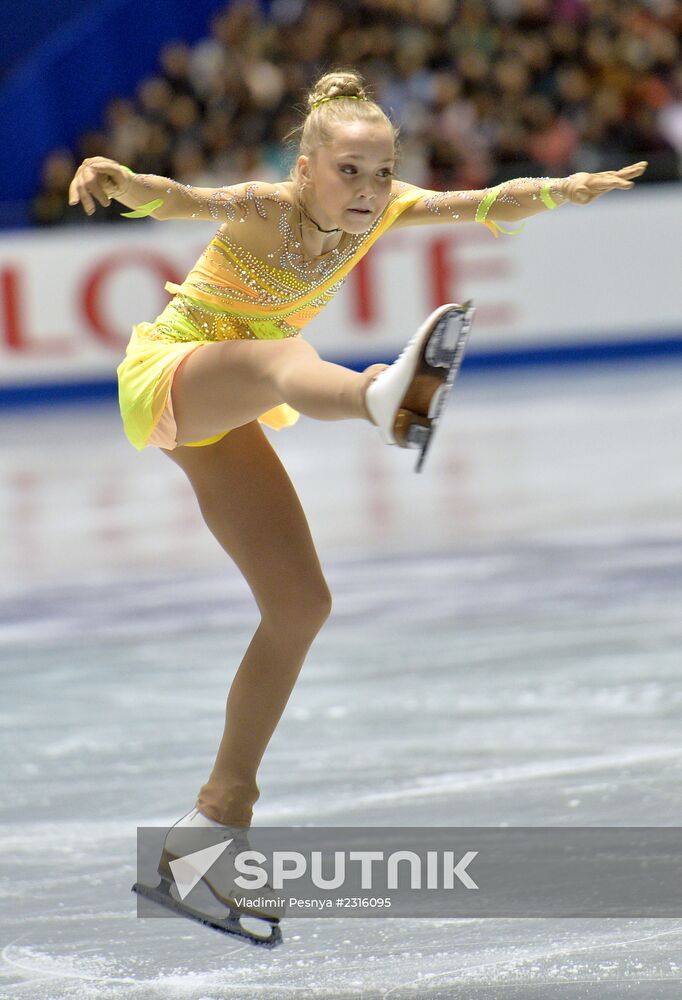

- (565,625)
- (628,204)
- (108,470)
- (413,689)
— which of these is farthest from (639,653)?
(628,204)

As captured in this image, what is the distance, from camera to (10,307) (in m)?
11.3

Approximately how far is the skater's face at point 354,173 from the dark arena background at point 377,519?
33 cm

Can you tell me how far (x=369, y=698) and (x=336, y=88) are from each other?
2.12 meters

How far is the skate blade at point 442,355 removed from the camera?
241cm

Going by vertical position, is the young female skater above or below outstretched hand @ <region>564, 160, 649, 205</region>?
below

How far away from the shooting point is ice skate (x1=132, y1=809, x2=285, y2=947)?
287 centimetres

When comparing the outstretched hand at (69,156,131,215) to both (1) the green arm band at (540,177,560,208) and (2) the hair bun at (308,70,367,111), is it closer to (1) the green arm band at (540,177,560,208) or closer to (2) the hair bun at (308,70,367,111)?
(2) the hair bun at (308,70,367,111)

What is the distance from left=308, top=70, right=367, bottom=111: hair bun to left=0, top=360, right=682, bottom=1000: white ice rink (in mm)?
1624

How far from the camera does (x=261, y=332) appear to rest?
3.01 metres

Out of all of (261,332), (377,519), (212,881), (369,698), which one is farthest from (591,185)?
(377,519)

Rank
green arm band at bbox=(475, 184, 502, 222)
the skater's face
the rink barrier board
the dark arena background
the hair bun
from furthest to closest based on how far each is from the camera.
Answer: the rink barrier board, green arm band at bbox=(475, 184, 502, 222), the dark arena background, the hair bun, the skater's face

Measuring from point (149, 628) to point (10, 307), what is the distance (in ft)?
21.0

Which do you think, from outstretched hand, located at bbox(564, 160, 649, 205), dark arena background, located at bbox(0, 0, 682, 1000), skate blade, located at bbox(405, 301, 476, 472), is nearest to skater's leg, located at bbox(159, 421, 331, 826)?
dark arena background, located at bbox(0, 0, 682, 1000)

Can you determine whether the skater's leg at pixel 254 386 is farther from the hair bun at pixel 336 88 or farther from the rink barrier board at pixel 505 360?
the rink barrier board at pixel 505 360
